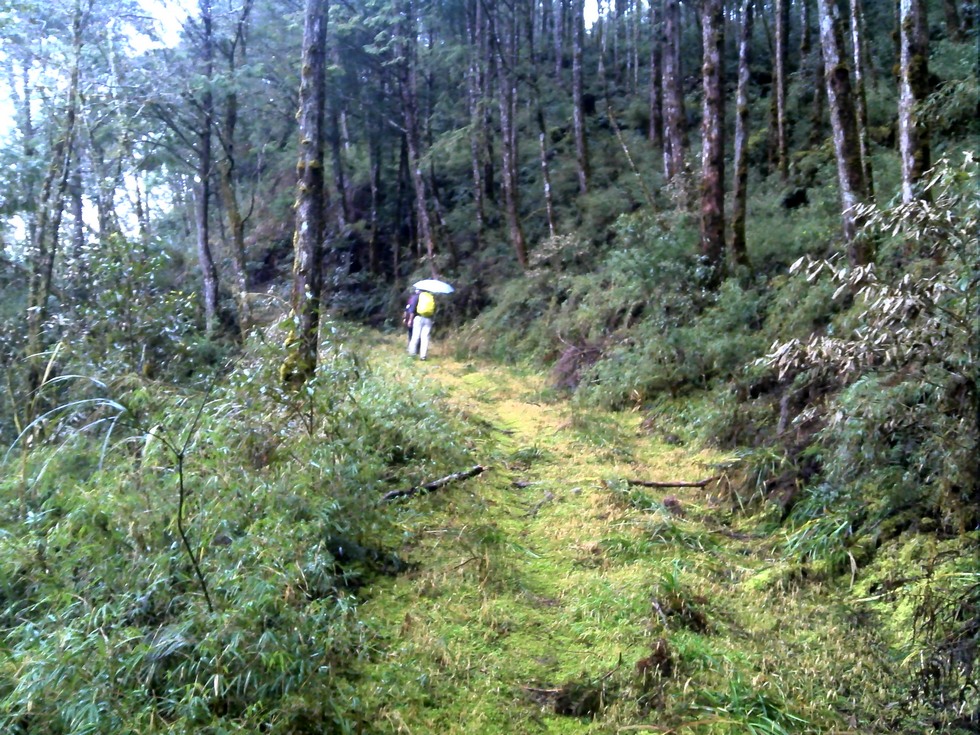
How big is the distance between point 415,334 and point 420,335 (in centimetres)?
16

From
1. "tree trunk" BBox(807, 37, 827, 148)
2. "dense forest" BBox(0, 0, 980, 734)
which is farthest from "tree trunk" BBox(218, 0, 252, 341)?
"tree trunk" BBox(807, 37, 827, 148)

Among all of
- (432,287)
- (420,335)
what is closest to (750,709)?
(420,335)

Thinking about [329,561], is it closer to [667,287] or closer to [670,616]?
[670,616]

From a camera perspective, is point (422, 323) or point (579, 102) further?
point (579, 102)

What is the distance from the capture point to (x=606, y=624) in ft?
16.9

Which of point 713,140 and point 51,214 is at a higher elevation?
point 713,140

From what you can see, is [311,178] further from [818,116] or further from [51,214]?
[818,116]

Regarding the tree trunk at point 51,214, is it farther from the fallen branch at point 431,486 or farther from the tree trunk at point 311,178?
the fallen branch at point 431,486

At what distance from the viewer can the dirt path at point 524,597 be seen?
427 centimetres

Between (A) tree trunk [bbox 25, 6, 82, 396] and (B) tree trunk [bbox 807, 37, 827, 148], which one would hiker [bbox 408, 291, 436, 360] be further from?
(B) tree trunk [bbox 807, 37, 827, 148]

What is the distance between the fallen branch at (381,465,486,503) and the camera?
718 centimetres

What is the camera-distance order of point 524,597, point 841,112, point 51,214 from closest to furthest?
point 524,597 → point 841,112 → point 51,214

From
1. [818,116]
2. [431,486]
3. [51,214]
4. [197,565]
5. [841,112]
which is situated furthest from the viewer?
[818,116]

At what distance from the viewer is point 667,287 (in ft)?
44.8
